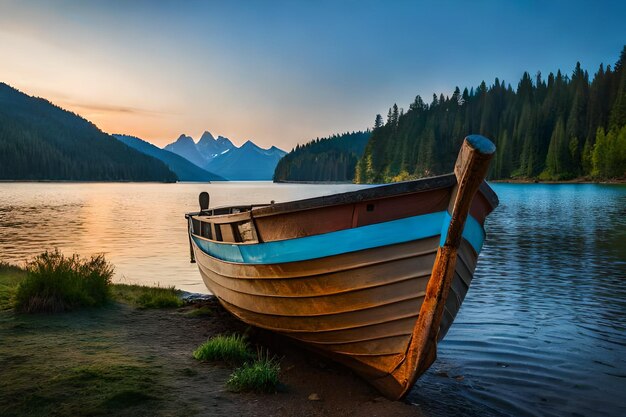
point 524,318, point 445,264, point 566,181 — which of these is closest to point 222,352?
point 445,264

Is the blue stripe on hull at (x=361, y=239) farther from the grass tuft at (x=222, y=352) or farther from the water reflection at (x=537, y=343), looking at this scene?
the water reflection at (x=537, y=343)

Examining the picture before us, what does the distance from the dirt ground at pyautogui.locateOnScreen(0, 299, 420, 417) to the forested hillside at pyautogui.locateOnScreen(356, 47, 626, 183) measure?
120 metres

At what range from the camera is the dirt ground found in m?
5.75

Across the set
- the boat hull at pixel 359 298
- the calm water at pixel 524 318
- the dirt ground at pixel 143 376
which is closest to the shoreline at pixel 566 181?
the calm water at pixel 524 318

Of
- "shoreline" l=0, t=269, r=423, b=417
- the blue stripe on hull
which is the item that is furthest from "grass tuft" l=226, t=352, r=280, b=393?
the blue stripe on hull

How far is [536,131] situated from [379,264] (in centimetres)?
15489

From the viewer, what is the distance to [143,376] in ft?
21.9

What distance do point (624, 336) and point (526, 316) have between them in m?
2.28

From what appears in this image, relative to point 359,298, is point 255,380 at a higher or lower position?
lower

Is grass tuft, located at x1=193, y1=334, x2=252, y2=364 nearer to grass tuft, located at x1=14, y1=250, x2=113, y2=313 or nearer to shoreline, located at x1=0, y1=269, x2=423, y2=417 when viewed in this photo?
shoreline, located at x1=0, y1=269, x2=423, y2=417

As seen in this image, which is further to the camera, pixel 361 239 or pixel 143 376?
pixel 143 376

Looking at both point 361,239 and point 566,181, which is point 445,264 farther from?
point 566,181

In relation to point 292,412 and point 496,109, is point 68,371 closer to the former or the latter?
point 292,412

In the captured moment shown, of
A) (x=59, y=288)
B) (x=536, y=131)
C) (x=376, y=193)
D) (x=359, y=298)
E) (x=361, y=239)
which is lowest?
(x=59, y=288)
